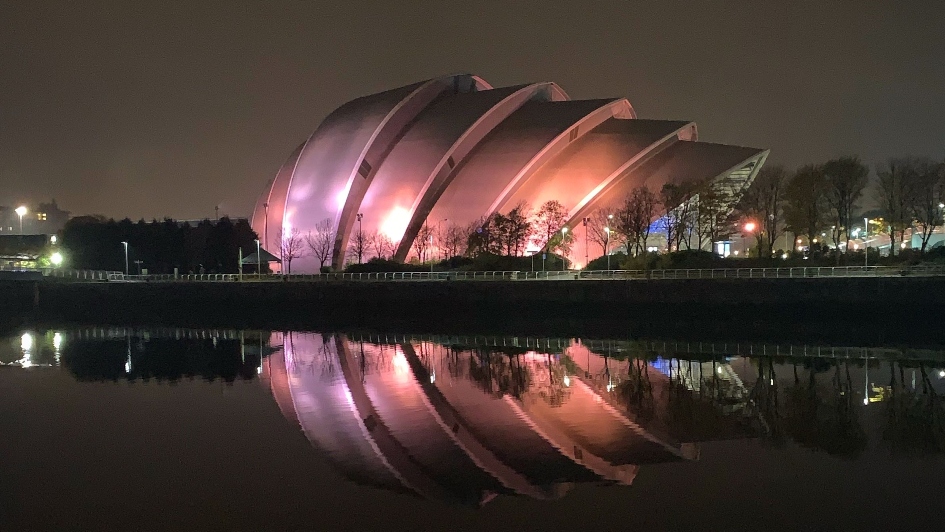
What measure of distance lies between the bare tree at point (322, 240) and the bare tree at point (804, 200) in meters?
26.4

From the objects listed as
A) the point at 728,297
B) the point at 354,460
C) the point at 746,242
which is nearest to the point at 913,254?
the point at 728,297

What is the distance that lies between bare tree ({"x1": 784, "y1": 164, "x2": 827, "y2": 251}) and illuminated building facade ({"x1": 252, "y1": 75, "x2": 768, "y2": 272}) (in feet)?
13.4

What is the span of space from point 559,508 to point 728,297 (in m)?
23.7

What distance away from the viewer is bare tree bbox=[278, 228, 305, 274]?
161 feet

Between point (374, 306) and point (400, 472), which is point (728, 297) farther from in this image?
point (400, 472)

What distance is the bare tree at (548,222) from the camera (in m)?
44.2

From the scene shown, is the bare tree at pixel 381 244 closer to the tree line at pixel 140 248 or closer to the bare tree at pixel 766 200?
the tree line at pixel 140 248

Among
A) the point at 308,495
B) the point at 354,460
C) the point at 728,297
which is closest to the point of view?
the point at 308,495

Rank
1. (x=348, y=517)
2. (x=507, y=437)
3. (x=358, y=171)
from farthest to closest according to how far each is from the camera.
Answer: (x=358, y=171) < (x=507, y=437) < (x=348, y=517)

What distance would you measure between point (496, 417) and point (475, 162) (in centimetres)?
3503

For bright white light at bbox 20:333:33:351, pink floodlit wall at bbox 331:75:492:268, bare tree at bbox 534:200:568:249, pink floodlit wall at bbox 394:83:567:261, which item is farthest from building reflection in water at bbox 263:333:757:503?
pink floodlit wall at bbox 331:75:492:268

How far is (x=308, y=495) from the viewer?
9.88 m

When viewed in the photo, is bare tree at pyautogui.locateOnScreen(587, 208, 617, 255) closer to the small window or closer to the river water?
the small window

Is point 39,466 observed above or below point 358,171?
below
